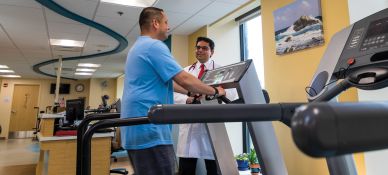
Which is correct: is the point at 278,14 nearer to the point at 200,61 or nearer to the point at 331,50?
the point at 200,61

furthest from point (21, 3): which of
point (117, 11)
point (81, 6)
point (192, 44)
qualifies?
point (192, 44)

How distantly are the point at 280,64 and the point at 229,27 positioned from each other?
74.3 inches

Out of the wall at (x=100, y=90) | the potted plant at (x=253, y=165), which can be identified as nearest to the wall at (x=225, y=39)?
the potted plant at (x=253, y=165)

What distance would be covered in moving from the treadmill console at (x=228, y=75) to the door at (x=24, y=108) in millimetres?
13134

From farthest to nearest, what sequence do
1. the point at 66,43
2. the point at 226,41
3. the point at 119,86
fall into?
the point at 119,86
the point at 66,43
the point at 226,41

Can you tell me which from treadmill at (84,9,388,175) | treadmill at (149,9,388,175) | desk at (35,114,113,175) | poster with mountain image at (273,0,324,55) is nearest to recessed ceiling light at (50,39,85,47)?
desk at (35,114,113,175)

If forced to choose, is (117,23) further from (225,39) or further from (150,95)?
(150,95)

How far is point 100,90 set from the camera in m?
12.6

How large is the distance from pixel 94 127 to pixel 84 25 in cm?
409

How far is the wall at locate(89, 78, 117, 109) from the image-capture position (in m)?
12.3

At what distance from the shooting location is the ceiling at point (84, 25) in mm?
3803

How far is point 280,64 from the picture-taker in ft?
9.78

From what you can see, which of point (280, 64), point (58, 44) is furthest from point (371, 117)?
point (58, 44)

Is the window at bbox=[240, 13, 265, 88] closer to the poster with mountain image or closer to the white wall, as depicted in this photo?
the poster with mountain image
